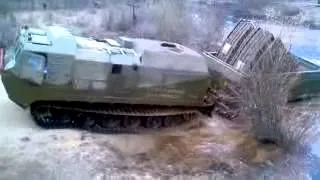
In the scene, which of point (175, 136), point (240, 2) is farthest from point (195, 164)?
point (240, 2)

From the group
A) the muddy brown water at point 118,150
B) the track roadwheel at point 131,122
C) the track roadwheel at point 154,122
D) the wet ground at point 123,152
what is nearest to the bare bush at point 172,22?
the track roadwheel at point 154,122

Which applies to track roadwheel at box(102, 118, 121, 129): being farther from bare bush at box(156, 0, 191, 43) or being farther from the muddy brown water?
bare bush at box(156, 0, 191, 43)

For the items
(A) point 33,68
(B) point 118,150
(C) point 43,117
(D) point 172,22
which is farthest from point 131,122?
(D) point 172,22

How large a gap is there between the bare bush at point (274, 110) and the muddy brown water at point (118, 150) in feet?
0.99

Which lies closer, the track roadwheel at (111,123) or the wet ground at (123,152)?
the wet ground at (123,152)

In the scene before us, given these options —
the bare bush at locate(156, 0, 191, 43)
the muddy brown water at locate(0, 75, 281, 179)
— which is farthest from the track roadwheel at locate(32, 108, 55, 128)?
the bare bush at locate(156, 0, 191, 43)

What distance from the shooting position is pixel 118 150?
8531mm

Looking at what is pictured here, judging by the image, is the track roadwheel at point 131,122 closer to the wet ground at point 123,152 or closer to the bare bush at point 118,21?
the wet ground at point 123,152

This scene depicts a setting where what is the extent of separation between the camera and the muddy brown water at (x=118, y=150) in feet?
25.5

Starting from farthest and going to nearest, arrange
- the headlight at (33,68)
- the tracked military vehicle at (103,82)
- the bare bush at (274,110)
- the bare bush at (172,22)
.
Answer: the bare bush at (172,22) → the tracked military vehicle at (103,82) → the headlight at (33,68) → the bare bush at (274,110)

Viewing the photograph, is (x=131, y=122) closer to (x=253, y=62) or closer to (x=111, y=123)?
(x=111, y=123)

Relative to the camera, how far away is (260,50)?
10.7m

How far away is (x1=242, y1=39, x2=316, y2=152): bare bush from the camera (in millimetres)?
8609

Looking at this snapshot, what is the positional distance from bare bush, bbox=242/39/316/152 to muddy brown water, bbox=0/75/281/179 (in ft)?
0.99
